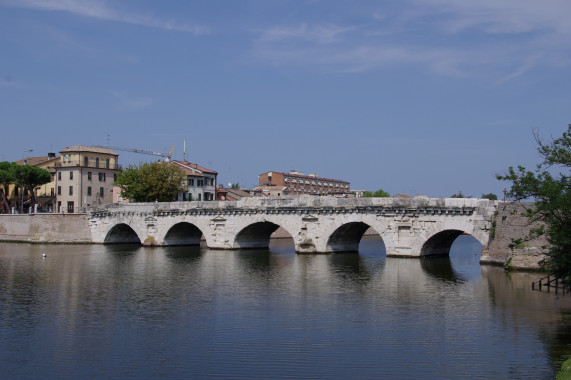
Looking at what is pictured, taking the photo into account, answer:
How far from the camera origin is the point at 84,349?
63.0 feet

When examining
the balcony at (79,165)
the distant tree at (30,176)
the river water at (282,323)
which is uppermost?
the balcony at (79,165)

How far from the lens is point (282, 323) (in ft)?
74.4

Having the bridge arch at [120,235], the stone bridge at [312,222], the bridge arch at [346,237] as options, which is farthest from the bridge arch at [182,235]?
the bridge arch at [346,237]

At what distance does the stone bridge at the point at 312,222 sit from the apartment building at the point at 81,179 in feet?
51.3

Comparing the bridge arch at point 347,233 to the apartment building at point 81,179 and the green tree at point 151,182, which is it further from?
the apartment building at point 81,179

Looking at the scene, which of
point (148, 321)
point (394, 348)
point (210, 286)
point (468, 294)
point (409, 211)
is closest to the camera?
point (394, 348)

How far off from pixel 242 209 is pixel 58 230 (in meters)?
26.9

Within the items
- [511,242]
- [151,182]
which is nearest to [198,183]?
[151,182]

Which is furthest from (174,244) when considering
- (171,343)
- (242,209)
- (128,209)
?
(171,343)

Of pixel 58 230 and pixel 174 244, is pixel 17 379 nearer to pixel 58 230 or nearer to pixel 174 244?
pixel 174 244

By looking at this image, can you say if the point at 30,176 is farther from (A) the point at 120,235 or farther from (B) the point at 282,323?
(B) the point at 282,323

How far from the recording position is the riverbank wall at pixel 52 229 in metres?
66.9

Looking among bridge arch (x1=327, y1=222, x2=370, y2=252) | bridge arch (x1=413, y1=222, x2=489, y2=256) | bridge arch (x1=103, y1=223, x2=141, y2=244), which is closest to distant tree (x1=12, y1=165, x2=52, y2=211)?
bridge arch (x1=103, y1=223, x2=141, y2=244)

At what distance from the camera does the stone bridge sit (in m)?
40.5
